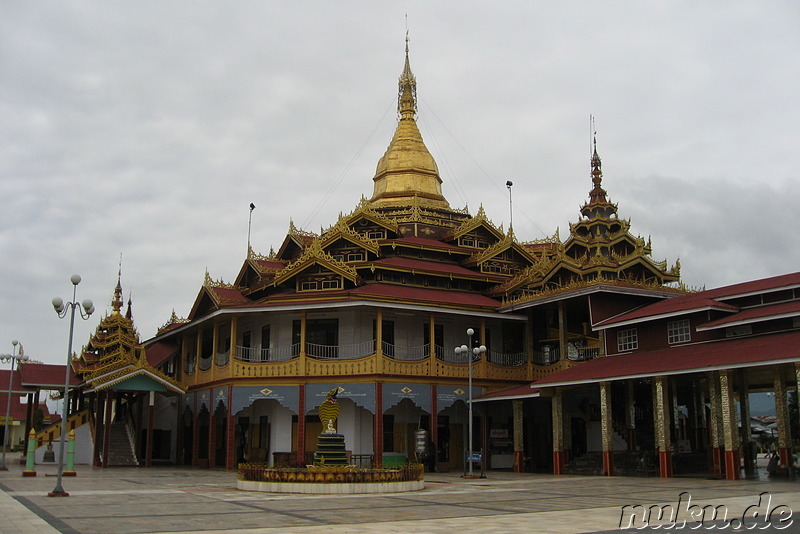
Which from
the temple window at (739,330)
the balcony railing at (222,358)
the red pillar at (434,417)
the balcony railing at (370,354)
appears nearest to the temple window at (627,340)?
the temple window at (739,330)

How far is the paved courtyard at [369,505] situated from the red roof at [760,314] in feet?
17.9

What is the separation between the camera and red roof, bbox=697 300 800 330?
26188 millimetres

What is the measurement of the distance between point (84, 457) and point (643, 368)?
2752 centimetres

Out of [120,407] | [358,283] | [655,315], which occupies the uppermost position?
[358,283]

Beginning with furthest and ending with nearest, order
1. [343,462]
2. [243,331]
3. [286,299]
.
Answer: [243,331] → [286,299] → [343,462]

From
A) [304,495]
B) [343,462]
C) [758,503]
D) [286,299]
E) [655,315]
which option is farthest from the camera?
[286,299]

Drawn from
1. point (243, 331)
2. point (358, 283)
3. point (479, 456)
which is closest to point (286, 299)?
point (358, 283)

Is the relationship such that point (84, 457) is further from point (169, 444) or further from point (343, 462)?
point (343, 462)

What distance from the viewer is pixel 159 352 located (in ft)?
152

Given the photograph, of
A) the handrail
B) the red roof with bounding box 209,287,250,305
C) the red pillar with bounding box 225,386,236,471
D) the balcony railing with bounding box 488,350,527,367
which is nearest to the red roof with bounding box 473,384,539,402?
the balcony railing with bounding box 488,350,527,367

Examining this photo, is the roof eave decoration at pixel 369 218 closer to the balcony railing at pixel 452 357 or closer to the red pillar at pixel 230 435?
the balcony railing at pixel 452 357

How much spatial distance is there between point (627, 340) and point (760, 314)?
6225 millimetres

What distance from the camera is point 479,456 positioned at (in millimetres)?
30281

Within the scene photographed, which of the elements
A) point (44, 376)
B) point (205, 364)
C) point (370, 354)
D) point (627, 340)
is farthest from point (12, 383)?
point (627, 340)
